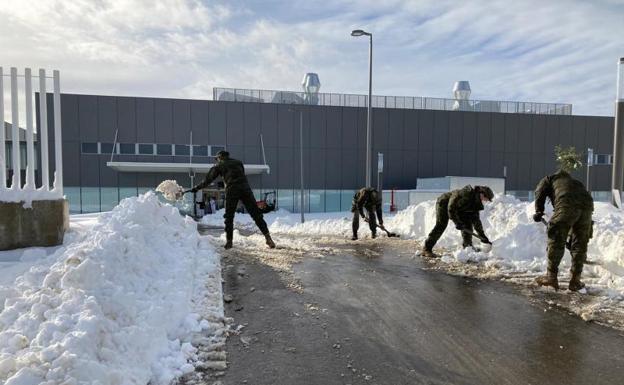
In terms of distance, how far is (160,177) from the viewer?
29.6 meters

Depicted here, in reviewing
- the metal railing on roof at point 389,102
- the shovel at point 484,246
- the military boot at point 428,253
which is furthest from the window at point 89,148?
the shovel at point 484,246

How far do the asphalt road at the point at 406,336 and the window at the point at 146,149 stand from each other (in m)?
24.5

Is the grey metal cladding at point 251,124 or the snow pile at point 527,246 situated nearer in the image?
the snow pile at point 527,246

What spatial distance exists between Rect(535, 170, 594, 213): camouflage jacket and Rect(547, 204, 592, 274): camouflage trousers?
72 millimetres

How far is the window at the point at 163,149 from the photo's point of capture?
29383 mm

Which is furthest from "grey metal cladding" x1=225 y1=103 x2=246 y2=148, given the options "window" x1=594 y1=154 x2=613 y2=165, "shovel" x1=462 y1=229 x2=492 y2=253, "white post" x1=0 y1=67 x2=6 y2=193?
"window" x1=594 y1=154 x2=613 y2=165

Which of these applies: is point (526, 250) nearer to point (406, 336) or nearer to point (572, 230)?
point (572, 230)

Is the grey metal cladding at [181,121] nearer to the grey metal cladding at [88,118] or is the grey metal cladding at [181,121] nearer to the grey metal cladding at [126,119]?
the grey metal cladding at [126,119]

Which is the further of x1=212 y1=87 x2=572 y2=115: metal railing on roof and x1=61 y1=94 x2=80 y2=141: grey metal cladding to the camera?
x1=212 y1=87 x2=572 y2=115: metal railing on roof

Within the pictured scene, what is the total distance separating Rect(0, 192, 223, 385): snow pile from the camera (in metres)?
2.96

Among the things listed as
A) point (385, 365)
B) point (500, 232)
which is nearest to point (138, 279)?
point (385, 365)

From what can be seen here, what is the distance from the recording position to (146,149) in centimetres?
2923

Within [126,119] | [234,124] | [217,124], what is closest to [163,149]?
[126,119]

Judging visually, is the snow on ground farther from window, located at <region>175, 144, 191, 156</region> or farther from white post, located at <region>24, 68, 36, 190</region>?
window, located at <region>175, 144, 191, 156</region>
